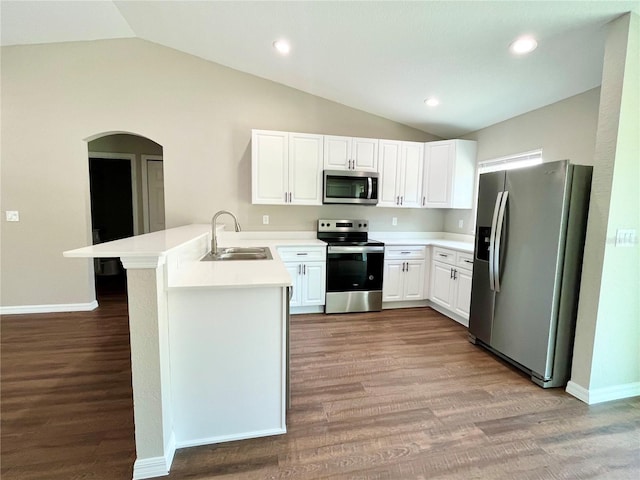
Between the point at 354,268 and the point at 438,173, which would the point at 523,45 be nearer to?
the point at 438,173

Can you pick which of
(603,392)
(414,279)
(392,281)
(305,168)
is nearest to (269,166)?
(305,168)

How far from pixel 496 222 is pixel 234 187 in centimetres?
295

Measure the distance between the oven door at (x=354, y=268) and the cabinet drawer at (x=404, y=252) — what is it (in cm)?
12

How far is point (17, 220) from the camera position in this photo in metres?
3.48

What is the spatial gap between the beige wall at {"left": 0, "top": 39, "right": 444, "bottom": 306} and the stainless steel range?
3.66 feet

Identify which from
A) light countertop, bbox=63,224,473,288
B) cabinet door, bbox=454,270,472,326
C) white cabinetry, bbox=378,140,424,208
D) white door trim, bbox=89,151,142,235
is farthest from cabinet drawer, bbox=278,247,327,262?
white door trim, bbox=89,151,142,235

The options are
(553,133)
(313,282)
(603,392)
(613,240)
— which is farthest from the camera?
(313,282)

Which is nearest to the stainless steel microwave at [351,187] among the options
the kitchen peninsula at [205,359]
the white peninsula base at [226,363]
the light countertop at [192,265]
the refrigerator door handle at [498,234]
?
the light countertop at [192,265]

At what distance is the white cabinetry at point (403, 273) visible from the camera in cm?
383

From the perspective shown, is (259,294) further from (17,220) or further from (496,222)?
(17,220)

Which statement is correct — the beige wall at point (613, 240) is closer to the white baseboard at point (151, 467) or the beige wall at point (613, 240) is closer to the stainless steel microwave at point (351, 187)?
the stainless steel microwave at point (351, 187)

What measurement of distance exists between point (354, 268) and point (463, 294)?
4.11 feet

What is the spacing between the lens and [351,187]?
381 cm

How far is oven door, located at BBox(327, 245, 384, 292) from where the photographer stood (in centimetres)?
366
